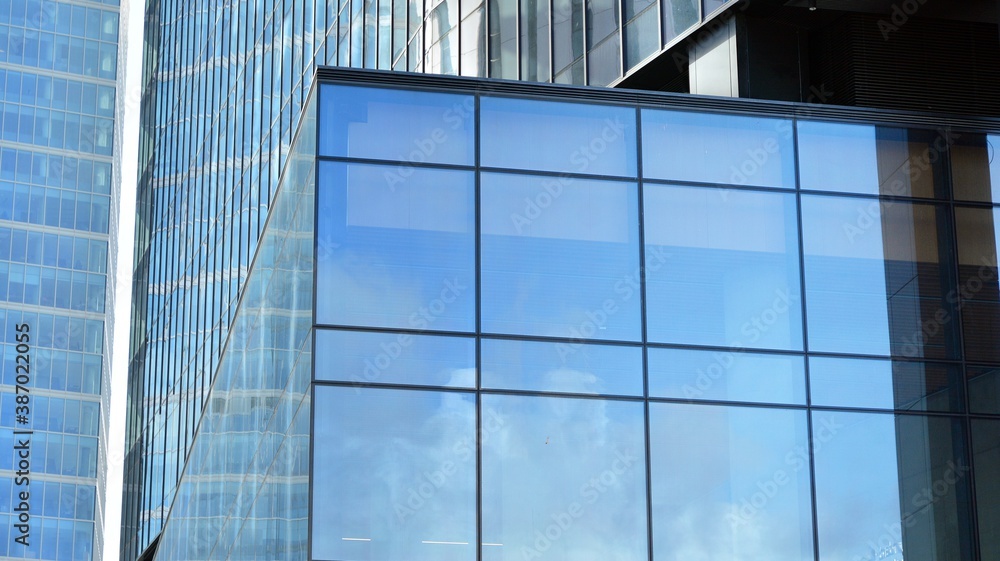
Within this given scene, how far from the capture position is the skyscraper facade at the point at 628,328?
66.9 ft

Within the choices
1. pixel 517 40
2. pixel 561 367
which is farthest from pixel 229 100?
pixel 561 367

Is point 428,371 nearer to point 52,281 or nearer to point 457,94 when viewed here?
point 457,94

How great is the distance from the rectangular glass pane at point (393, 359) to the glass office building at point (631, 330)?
0.03 m

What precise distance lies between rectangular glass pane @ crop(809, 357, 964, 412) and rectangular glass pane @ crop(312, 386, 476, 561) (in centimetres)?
544

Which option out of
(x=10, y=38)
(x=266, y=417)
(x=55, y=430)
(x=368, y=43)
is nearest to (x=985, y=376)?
(x=266, y=417)

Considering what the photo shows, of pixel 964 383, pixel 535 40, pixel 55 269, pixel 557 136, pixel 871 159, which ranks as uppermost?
pixel 55 269

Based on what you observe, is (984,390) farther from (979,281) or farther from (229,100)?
(229,100)

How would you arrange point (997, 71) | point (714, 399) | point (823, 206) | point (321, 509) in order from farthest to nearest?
point (997, 71) → point (823, 206) → point (714, 399) → point (321, 509)

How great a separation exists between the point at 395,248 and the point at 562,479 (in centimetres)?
410

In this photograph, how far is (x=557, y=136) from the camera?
22.4 meters

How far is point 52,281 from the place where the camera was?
129750 mm

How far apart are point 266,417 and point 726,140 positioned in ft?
31.1

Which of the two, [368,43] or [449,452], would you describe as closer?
[449,452]

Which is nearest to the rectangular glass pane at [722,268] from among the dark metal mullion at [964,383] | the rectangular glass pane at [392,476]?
the dark metal mullion at [964,383]
